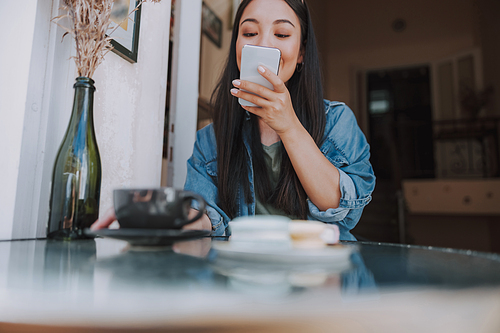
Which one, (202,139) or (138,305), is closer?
(138,305)

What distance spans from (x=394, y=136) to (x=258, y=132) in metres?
4.22

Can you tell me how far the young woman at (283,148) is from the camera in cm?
81

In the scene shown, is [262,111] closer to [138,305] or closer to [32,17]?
[32,17]

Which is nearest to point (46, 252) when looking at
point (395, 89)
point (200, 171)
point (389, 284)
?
point (389, 284)

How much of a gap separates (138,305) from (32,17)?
729mm

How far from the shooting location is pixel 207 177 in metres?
1.00

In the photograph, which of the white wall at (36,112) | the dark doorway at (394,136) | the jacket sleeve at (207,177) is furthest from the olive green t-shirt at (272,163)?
the dark doorway at (394,136)

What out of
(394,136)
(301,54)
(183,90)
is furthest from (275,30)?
(394,136)

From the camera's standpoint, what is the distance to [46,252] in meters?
0.40

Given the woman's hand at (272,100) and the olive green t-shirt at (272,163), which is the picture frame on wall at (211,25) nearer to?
the olive green t-shirt at (272,163)

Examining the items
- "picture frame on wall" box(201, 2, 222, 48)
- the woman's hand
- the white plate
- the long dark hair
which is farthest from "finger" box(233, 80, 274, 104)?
"picture frame on wall" box(201, 2, 222, 48)

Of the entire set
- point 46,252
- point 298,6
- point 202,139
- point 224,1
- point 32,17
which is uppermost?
point 224,1

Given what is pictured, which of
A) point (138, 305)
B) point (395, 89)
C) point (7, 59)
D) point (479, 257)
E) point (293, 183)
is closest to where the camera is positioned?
point (138, 305)

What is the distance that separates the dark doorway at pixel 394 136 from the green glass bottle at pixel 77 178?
100 inches
